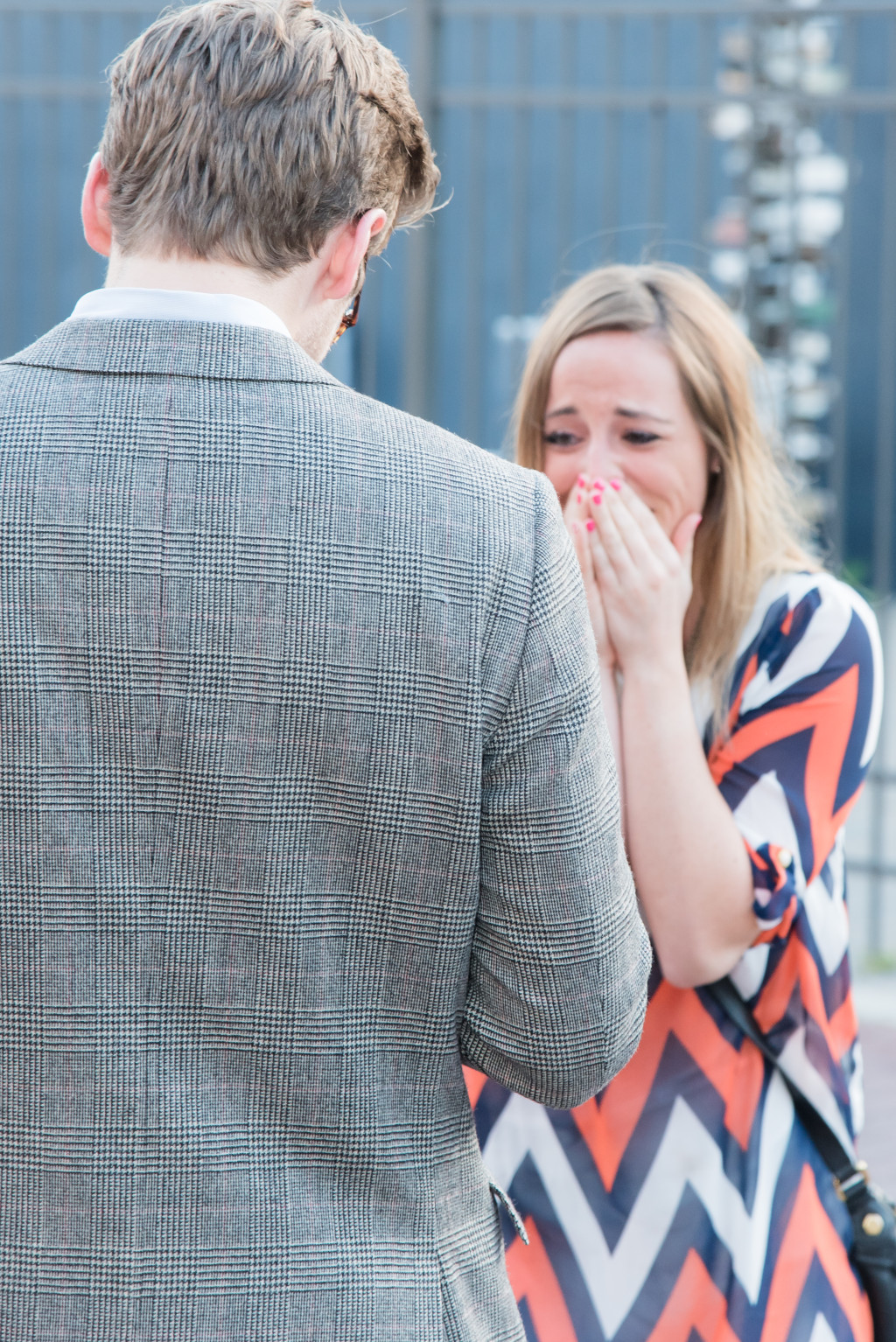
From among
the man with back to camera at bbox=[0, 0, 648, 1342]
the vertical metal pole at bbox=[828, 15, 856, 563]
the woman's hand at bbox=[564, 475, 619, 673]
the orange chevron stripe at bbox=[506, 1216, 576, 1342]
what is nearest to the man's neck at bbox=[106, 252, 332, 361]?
the man with back to camera at bbox=[0, 0, 648, 1342]

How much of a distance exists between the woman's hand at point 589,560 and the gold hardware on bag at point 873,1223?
2.24 feet

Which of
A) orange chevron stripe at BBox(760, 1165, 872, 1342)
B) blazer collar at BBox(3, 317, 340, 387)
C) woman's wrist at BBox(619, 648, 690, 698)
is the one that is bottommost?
orange chevron stripe at BBox(760, 1165, 872, 1342)

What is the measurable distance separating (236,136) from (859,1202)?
1308mm

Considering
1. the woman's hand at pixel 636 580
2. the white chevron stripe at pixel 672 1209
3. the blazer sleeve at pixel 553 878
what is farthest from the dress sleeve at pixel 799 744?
the blazer sleeve at pixel 553 878

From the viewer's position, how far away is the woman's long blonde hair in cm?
180

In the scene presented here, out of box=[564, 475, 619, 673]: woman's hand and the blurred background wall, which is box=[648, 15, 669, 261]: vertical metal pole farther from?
box=[564, 475, 619, 673]: woman's hand

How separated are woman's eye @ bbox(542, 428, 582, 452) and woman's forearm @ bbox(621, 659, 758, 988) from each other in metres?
0.45

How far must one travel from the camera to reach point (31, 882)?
1024 mm

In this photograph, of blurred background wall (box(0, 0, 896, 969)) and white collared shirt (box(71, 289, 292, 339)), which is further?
blurred background wall (box(0, 0, 896, 969))

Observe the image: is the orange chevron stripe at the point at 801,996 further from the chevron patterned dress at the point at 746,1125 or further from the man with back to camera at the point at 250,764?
the man with back to camera at the point at 250,764

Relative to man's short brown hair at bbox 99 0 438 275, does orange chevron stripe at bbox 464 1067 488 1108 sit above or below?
below

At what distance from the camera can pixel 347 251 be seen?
1.13 metres

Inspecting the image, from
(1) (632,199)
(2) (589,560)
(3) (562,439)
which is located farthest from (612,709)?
(1) (632,199)

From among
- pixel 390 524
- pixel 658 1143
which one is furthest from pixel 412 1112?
pixel 658 1143
